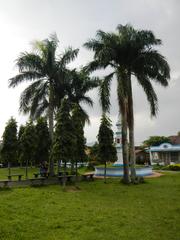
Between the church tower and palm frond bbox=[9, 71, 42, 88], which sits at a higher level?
palm frond bbox=[9, 71, 42, 88]

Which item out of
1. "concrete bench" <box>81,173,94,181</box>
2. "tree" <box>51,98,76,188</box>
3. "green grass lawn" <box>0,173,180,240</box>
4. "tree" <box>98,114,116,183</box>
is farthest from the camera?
"concrete bench" <box>81,173,94,181</box>

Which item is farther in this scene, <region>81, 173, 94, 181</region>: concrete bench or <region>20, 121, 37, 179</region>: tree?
<region>81, 173, 94, 181</region>: concrete bench

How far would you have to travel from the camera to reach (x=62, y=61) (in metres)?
19.4

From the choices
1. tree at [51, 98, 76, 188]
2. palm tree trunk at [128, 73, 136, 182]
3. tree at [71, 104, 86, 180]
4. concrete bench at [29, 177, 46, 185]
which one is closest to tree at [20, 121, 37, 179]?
concrete bench at [29, 177, 46, 185]

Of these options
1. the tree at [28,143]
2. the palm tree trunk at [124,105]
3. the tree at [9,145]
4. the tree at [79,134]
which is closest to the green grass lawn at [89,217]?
the palm tree trunk at [124,105]

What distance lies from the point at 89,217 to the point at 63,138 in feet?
24.6

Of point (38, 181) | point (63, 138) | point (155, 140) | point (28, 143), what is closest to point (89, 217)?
point (63, 138)

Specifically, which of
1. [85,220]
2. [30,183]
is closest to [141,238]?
[85,220]

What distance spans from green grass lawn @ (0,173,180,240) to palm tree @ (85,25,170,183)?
283 inches

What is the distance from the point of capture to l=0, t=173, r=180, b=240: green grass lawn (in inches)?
247

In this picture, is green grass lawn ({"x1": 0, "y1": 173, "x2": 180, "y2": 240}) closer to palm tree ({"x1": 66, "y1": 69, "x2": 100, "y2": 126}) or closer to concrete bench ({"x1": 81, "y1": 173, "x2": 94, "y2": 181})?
concrete bench ({"x1": 81, "y1": 173, "x2": 94, "y2": 181})

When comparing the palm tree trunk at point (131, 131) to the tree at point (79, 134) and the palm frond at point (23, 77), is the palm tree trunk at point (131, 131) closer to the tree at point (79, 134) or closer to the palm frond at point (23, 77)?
the tree at point (79, 134)

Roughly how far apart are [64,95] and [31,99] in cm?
330

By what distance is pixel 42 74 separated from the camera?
1922 cm
